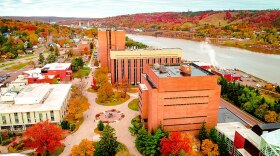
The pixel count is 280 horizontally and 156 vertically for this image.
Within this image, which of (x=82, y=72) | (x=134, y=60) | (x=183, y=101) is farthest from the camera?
(x=82, y=72)


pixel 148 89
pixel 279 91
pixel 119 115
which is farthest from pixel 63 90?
pixel 279 91

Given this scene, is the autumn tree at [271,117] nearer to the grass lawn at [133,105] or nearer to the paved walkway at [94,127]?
the paved walkway at [94,127]

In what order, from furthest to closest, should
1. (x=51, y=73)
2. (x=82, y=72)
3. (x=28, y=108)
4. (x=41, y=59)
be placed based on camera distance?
(x=41, y=59), (x=82, y=72), (x=51, y=73), (x=28, y=108)

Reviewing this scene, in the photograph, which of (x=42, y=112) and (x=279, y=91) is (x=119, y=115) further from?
(x=279, y=91)

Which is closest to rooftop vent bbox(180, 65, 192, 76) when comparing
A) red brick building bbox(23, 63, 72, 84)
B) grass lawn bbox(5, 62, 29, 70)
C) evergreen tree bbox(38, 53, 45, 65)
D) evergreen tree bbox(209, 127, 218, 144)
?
evergreen tree bbox(209, 127, 218, 144)

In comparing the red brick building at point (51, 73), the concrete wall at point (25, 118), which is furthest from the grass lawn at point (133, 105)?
the red brick building at point (51, 73)

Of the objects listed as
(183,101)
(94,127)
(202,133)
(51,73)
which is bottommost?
(94,127)

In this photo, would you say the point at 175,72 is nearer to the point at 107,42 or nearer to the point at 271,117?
the point at 271,117

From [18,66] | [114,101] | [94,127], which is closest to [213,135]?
[94,127]
